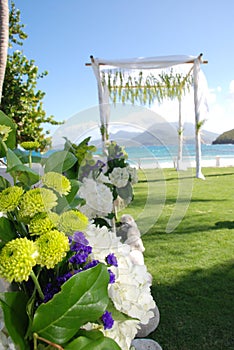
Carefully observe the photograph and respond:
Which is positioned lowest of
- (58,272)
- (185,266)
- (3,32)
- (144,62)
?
(185,266)

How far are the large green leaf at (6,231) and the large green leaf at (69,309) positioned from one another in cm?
10

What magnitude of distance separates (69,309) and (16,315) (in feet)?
0.25

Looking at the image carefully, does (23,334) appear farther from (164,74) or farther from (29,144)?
(164,74)

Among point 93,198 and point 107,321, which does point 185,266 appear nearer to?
point 93,198

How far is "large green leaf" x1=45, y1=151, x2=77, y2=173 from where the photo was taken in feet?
1.69

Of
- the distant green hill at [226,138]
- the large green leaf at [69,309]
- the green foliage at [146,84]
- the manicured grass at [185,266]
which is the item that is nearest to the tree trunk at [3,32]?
the manicured grass at [185,266]

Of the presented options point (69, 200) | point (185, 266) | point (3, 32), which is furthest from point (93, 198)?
point (3, 32)

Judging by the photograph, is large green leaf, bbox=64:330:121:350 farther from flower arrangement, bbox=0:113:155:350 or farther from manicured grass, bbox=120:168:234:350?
manicured grass, bbox=120:168:234:350

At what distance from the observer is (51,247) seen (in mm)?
428

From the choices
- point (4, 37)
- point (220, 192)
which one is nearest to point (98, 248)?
point (4, 37)

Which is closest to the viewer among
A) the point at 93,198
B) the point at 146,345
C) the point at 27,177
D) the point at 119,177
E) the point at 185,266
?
the point at 27,177

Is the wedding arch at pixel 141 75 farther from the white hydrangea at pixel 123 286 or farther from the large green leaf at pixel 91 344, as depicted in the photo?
the large green leaf at pixel 91 344

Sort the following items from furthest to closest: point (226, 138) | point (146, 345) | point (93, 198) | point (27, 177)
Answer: point (226, 138), point (146, 345), point (93, 198), point (27, 177)

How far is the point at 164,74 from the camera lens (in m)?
6.24
